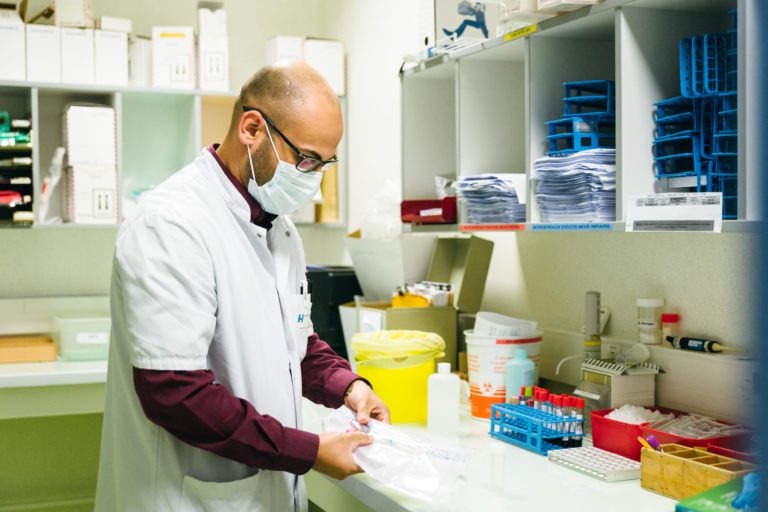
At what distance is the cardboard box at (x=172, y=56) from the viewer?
3.30 m

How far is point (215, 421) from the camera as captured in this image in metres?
1.34

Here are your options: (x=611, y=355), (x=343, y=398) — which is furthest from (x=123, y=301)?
(x=611, y=355)

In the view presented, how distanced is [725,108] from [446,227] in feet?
3.22

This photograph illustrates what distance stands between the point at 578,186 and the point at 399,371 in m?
0.68

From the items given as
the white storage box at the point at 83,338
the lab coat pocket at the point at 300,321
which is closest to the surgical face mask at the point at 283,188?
the lab coat pocket at the point at 300,321

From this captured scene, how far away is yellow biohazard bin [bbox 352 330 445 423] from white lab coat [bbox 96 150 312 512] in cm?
46

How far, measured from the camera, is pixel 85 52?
3166mm

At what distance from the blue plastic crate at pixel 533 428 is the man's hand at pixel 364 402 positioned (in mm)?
327

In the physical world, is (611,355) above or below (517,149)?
below

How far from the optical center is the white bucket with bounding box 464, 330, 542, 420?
2.10 m

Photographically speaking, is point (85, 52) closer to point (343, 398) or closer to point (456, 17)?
point (456, 17)

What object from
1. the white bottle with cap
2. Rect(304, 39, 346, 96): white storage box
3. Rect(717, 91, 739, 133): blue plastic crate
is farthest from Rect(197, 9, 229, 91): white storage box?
Rect(717, 91, 739, 133): blue plastic crate

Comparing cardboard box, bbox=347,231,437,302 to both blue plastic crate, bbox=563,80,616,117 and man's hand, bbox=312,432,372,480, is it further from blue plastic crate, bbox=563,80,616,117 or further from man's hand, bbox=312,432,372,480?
man's hand, bbox=312,432,372,480

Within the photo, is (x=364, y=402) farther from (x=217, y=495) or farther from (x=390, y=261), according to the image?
(x=390, y=261)
